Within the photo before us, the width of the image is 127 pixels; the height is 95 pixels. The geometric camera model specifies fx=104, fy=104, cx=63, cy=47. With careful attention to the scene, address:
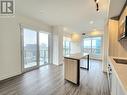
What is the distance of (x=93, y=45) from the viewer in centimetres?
1023

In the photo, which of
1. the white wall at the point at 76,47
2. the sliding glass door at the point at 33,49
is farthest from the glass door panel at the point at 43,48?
the white wall at the point at 76,47

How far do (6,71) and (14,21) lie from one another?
2.00 meters

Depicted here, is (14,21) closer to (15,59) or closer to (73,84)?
(15,59)

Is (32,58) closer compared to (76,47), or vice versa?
(32,58)

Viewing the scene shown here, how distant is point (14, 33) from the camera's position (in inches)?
167

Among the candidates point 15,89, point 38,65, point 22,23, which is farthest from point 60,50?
point 15,89

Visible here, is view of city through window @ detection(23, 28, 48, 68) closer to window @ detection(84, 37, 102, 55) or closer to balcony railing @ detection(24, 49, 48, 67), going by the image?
balcony railing @ detection(24, 49, 48, 67)

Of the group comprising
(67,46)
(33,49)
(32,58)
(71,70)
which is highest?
(67,46)

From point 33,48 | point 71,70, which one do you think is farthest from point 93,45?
point 71,70

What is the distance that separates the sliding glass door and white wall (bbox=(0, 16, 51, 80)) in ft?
1.46

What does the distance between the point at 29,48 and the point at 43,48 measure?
4.07 feet

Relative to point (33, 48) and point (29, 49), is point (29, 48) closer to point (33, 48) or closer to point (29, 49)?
point (29, 49)

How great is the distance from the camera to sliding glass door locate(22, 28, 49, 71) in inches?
199

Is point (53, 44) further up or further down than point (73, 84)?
further up
